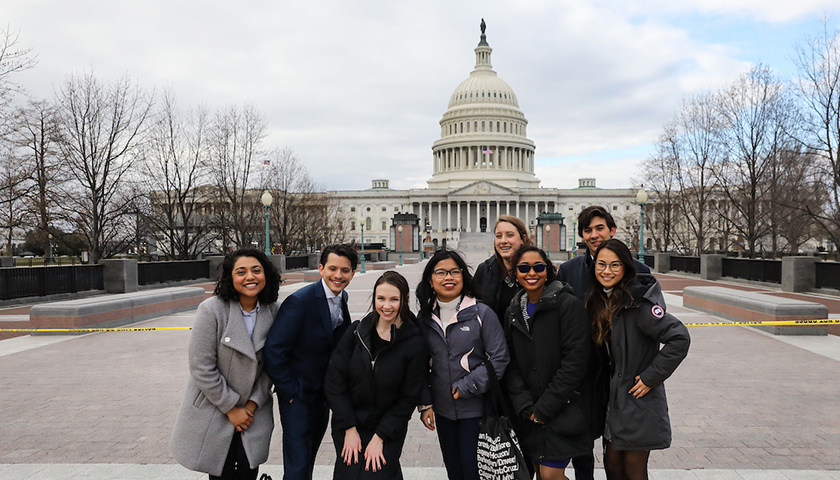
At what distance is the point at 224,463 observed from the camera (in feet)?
12.4

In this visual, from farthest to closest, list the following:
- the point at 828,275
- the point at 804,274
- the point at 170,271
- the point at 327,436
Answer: the point at 170,271
the point at 804,274
the point at 828,275
the point at 327,436

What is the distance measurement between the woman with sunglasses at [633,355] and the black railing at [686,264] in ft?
96.5

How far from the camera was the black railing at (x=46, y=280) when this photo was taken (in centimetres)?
1714

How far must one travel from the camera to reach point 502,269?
464cm

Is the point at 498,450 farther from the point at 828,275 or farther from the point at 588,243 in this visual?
the point at 828,275

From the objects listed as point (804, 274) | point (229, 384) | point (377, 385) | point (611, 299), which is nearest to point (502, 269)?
point (611, 299)

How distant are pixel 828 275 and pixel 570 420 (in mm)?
21559

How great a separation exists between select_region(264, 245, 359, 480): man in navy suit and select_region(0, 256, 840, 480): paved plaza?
1216mm

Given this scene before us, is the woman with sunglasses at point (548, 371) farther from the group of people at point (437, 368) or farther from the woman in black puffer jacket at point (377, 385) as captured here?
the woman in black puffer jacket at point (377, 385)

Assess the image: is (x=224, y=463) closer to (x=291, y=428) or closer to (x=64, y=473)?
(x=291, y=428)

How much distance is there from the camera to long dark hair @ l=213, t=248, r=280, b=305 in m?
3.87

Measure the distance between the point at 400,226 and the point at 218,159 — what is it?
34358mm

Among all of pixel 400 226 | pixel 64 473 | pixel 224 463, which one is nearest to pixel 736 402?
pixel 224 463

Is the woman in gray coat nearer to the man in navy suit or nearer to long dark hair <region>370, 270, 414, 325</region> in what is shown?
the man in navy suit
